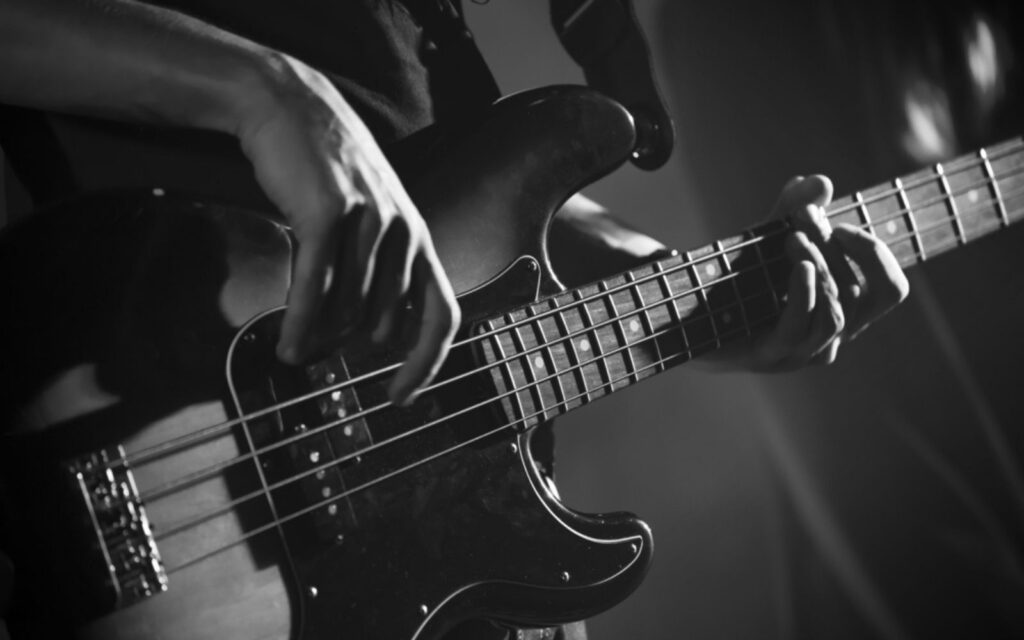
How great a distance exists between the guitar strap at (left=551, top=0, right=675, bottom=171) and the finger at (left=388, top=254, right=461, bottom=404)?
1.23ft

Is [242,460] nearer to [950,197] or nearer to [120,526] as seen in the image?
[120,526]

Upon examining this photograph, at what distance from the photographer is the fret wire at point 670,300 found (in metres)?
0.69

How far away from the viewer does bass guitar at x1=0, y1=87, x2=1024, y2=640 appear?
1.44 ft

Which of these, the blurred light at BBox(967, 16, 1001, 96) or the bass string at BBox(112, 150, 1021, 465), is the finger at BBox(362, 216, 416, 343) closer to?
the bass string at BBox(112, 150, 1021, 465)

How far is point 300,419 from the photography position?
0.51m

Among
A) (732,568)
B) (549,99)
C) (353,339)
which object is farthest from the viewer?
(732,568)

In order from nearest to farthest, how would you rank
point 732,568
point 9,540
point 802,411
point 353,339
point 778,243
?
point 9,540, point 353,339, point 778,243, point 732,568, point 802,411

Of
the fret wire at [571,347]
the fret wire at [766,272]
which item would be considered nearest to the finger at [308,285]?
the fret wire at [571,347]

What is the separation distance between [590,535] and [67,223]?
46cm

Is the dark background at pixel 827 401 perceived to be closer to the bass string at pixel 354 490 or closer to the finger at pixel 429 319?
the bass string at pixel 354 490

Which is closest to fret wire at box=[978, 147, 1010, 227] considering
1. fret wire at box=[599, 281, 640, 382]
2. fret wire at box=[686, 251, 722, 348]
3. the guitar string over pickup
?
fret wire at box=[686, 251, 722, 348]

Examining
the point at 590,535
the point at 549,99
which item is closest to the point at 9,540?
the point at 590,535

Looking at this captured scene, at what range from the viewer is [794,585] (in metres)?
1.18

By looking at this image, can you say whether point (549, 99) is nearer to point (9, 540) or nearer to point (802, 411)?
point (9, 540)
